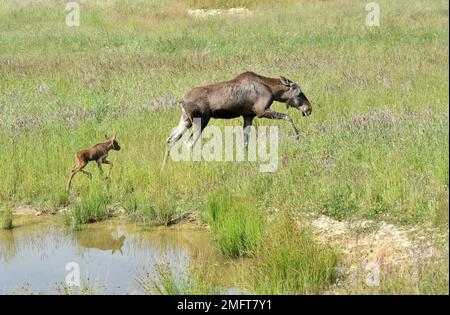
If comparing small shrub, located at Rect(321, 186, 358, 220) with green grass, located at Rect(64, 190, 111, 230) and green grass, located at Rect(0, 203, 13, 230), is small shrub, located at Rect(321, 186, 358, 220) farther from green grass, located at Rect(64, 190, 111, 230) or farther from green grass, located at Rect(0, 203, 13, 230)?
green grass, located at Rect(0, 203, 13, 230)

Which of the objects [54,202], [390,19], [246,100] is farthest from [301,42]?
[54,202]

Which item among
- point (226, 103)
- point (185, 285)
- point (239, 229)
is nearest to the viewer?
point (185, 285)

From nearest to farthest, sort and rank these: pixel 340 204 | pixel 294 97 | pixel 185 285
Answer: pixel 185 285 → pixel 340 204 → pixel 294 97

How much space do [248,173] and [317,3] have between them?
2507 centimetres

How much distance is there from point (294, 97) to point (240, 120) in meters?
1.69

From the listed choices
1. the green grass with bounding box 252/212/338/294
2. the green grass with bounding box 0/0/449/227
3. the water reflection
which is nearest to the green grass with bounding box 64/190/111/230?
the water reflection

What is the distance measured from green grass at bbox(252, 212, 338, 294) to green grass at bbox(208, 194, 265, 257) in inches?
26.5

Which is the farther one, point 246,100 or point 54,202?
point 246,100

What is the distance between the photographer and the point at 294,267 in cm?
743

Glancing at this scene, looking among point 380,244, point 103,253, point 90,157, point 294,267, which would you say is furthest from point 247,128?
point 294,267

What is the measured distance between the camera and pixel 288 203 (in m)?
9.98

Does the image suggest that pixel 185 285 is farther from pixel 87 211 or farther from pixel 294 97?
pixel 294 97

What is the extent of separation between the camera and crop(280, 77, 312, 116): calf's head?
512 inches

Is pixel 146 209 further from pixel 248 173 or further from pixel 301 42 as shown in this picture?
pixel 301 42
